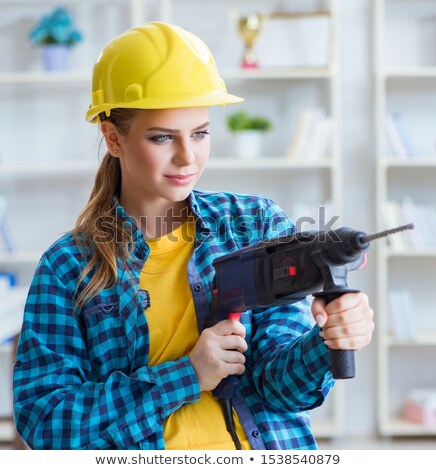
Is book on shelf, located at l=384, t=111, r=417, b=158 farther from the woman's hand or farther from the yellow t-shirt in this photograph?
the woman's hand

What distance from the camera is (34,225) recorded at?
434cm

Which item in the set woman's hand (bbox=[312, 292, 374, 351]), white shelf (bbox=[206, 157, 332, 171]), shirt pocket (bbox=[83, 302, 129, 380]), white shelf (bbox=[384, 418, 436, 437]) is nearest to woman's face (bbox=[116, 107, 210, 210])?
shirt pocket (bbox=[83, 302, 129, 380])

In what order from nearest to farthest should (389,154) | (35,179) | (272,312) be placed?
1. (272,312)
2. (389,154)
3. (35,179)

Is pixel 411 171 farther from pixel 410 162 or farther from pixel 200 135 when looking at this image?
pixel 200 135

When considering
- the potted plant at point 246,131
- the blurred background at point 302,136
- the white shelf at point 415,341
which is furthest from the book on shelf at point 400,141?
the white shelf at point 415,341

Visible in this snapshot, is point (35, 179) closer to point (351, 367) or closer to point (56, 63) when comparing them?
point (56, 63)

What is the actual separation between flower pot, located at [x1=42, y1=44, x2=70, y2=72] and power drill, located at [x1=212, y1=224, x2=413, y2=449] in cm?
303

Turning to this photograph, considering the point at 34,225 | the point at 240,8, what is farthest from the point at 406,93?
the point at 34,225

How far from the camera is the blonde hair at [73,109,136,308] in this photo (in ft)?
4.41

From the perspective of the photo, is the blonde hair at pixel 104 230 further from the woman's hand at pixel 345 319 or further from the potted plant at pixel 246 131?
the potted plant at pixel 246 131

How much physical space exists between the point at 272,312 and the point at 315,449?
237mm

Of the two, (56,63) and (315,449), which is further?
(56,63)

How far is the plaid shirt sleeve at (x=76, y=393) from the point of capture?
4.21 ft

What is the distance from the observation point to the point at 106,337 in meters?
1.33
